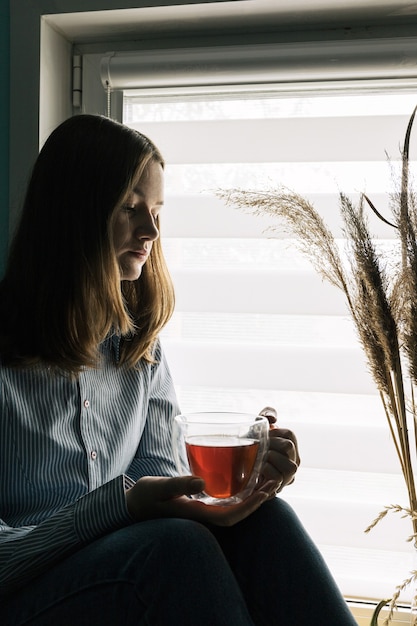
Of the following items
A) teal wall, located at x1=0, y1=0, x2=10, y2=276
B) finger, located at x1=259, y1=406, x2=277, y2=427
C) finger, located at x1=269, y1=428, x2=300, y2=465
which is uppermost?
teal wall, located at x1=0, y1=0, x2=10, y2=276

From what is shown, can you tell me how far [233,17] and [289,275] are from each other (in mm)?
607

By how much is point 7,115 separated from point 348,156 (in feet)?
2.64

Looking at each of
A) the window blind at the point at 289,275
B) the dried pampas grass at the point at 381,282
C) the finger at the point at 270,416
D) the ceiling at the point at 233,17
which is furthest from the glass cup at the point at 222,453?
the ceiling at the point at 233,17

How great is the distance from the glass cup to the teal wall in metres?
0.89

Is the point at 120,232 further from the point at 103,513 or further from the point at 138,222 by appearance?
the point at 103,513

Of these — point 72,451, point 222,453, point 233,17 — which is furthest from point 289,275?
point 222,453

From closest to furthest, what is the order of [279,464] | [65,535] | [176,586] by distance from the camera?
[176,586] < [65,535] < [279,464]

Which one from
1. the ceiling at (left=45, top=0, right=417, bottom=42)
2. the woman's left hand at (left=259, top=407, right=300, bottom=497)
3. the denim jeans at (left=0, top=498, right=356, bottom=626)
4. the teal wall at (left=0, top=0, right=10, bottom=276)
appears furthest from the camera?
the teal wall at (left=0, top=0, right=10, bottom=276)

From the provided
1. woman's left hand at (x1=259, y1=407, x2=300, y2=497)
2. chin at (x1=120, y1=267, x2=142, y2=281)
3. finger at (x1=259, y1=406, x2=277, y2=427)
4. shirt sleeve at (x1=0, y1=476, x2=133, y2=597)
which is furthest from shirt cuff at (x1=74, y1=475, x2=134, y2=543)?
chin at (x1=120, y1=267, x2=142, y2=281)

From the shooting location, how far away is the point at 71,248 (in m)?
1.47

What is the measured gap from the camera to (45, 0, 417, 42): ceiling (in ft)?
5.84

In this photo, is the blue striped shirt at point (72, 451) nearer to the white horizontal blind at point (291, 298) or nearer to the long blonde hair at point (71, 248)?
the long blonde hair at point (71, 248)

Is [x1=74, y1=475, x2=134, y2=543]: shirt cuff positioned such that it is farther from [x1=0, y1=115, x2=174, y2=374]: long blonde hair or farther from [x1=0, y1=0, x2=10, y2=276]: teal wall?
[x1=0, y1=0, x2=10, y2=276]: teal wall

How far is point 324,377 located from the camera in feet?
6.15
